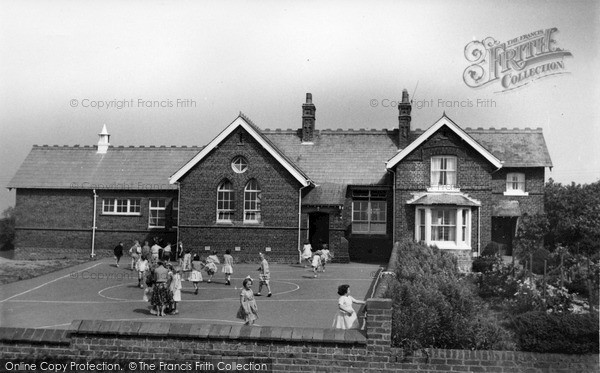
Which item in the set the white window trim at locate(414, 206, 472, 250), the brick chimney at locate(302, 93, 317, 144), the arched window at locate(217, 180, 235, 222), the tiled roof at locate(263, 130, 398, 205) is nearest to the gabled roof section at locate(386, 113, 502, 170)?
the white window trim at locate(414, 206, 472, 250)

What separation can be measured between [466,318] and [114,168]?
95.8ft

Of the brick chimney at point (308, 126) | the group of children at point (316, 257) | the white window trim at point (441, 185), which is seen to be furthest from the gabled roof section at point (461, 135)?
the brick chimney at point (308, 126)

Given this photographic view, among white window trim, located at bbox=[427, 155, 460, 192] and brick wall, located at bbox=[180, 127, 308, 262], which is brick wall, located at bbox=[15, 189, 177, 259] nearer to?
brick wall, located at bbox=[180, 127, 308, 262]

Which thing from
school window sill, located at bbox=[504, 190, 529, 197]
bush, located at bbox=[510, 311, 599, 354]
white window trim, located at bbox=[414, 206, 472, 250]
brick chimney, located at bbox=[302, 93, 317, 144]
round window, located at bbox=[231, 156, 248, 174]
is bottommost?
bush, located at bbox=[510, 311, 599, 354]

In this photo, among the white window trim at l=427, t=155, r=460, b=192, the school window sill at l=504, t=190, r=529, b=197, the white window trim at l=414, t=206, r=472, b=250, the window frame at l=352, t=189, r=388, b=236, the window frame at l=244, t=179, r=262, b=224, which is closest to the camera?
the white window trim at l=414, t=206, r=472, b=250

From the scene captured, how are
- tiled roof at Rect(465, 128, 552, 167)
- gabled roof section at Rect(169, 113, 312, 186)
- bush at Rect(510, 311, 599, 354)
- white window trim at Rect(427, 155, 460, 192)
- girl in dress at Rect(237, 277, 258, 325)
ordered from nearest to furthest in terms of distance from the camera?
bush at Rect(510, 311, 599, 354)
girl in dress at Rect(237, 277, 258, 325)
white window trim at Rect(427, 155, 460, 192)
gabled roof section at Rect(169, 113, 312, 186)
tiled roof at Rect(465, 128, 552, 167)

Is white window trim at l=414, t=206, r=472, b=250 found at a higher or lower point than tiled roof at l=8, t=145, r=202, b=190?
lower

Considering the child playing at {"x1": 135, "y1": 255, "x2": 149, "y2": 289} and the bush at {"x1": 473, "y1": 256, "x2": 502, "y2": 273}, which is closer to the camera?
the child playing at {"x1": 135, "y1": 255, "x2": 149, "y2": 289}

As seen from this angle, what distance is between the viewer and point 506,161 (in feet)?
115

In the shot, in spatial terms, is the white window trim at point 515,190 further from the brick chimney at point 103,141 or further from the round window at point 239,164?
the brick chimney at point 103,141

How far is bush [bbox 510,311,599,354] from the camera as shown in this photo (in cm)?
969

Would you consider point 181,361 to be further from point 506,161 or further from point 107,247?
point 506,161

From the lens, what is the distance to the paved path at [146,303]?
1611 cm

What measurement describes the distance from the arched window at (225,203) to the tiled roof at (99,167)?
15.7ft
